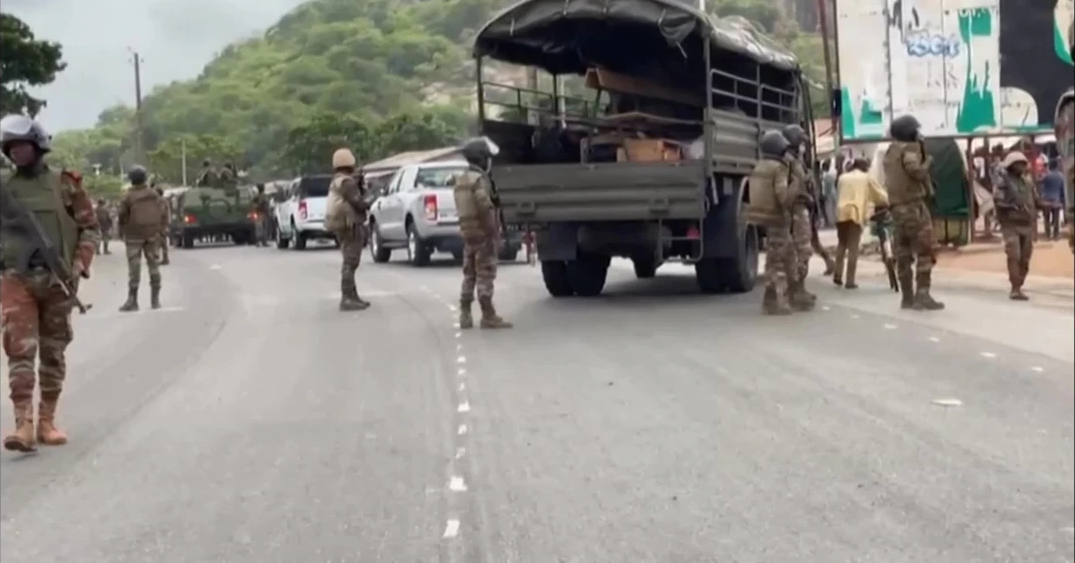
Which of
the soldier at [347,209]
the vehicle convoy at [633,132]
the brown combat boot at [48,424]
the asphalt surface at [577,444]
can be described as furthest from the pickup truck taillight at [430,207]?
the brown combat boot at [48,424]

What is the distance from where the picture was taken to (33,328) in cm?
873

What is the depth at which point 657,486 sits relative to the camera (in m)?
7.14

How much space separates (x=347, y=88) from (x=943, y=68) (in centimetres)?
746

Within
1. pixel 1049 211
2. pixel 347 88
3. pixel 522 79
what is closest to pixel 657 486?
pixel 347 88

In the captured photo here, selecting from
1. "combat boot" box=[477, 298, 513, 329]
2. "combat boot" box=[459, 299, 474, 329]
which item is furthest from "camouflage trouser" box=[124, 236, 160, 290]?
"combat boot" box=[477, 298, 513, 329]

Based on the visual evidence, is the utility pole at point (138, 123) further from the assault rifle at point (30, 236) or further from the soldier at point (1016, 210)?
the soldier at point (1016, 210)

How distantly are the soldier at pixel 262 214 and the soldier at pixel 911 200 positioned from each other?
9.62m

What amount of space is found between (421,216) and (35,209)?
53.0 feet

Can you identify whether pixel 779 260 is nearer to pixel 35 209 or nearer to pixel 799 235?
pixel 799 235

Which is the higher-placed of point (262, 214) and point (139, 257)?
point (262, 214)

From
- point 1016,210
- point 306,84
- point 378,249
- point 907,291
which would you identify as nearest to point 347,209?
point 306,84

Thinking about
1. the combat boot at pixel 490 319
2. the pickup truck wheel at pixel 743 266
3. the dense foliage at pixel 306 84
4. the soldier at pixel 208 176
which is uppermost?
the dense foliage at pixel 306 84

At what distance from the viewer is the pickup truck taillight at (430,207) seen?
24219 mm

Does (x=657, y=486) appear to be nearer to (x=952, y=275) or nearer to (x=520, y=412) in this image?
(x=520, y=412)
